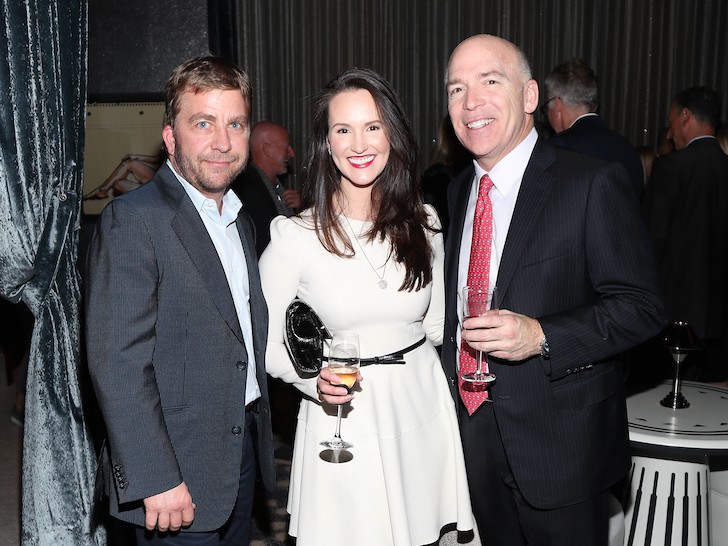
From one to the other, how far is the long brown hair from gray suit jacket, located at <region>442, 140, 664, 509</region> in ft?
1.15

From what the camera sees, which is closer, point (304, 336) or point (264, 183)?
point (304, 336)

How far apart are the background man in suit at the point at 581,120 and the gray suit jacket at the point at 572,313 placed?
2061 millimetres

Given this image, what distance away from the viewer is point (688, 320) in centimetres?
509

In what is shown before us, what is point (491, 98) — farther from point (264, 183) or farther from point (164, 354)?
point (264, 183)

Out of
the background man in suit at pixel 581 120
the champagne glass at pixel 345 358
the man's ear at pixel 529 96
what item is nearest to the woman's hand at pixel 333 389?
the champagne glass at pixel 345 358

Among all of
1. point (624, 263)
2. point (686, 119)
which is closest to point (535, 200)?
point (624, 263)

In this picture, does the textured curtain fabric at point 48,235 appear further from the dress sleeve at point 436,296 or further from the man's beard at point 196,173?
the dress sleeve at point 436,296

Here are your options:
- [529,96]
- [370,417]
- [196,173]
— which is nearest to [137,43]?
[196,173]

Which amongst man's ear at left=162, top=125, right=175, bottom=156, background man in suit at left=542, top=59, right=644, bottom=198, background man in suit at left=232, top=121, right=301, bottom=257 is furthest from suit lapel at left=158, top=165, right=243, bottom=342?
background man in suit at left=542, top=59, right=644, bottom=198

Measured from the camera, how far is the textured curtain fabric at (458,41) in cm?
775

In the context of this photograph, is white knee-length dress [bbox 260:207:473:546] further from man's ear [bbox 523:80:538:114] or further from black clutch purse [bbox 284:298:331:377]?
man's ear [bbox 523:80:538:114]

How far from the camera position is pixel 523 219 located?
6.64ft

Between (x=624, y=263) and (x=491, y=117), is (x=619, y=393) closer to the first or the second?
(x=624, y=263)

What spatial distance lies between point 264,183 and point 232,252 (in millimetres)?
2566
